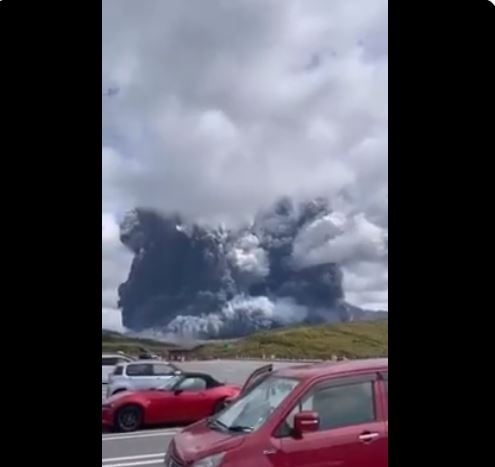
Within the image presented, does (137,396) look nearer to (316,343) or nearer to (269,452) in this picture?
(269,452)

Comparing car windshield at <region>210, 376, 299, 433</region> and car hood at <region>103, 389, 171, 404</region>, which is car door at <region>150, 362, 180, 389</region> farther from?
car windshield at <region>210, 376, 299, 433</region>

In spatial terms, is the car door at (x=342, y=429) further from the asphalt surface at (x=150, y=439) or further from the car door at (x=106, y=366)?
the car door at (x=106, y=366)

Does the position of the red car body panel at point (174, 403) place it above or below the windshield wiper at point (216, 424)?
above

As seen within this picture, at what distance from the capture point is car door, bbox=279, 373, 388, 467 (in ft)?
6.68

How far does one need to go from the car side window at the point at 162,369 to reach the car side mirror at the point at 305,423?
1.22 feet

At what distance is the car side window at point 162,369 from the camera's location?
196 cm

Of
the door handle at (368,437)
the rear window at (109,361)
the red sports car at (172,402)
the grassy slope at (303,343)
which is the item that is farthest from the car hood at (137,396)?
the door handle at (368,437)

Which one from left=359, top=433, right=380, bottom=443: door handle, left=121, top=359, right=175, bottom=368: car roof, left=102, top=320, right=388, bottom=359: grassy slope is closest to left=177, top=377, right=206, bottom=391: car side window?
left=121, top=359, right=175, bottom=368: car roof

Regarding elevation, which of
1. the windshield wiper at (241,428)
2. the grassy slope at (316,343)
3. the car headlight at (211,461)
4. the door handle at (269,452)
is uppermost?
the grassy slope at (316,343)

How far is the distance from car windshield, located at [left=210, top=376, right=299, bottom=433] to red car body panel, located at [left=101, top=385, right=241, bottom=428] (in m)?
0.04

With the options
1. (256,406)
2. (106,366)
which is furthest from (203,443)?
(106,366)
